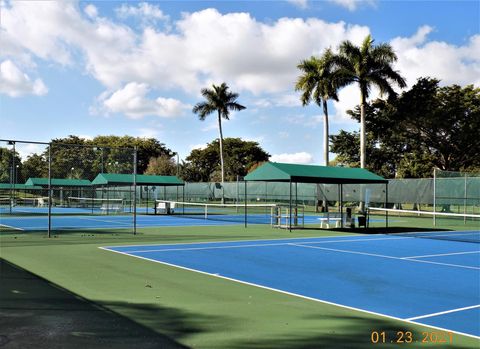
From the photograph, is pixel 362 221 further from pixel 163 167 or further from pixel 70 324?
pixel 163 167

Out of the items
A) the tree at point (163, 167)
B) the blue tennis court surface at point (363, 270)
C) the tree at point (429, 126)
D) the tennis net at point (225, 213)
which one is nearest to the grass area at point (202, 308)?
the blue tennis court surface at point (363, 270)

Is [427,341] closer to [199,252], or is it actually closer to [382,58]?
[199,252]

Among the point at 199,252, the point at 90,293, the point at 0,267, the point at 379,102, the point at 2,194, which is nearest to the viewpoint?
the point at 90,293

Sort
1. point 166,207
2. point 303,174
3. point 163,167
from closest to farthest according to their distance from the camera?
point 303,174 → point 166,207 → point 163,167

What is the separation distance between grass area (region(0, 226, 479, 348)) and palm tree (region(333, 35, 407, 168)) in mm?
32144

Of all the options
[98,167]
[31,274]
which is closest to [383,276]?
[31,274]

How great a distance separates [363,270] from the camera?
11312mm

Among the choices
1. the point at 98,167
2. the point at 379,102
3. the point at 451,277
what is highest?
the point at 379,102

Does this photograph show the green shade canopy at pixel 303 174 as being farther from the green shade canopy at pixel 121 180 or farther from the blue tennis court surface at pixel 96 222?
the green shade canopy at pixel 121 180

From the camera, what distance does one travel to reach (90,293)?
8.27m

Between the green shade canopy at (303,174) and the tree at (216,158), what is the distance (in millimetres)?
57610

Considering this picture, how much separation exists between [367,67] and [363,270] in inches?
A: 1265

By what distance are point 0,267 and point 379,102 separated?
43327 mm

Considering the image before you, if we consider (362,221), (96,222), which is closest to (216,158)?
(96,222)
